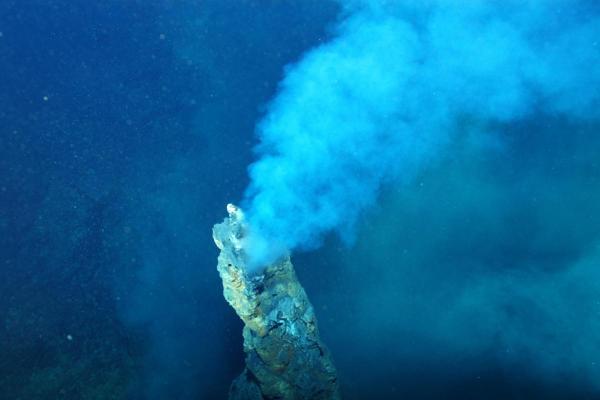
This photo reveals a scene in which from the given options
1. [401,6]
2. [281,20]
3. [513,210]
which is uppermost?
[281,20]

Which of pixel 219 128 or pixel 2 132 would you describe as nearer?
pixel 2 132

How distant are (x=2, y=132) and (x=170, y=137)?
2985 millimetres

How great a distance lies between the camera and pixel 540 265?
8.27m

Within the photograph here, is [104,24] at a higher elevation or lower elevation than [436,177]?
higher

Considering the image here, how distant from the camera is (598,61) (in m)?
7.50

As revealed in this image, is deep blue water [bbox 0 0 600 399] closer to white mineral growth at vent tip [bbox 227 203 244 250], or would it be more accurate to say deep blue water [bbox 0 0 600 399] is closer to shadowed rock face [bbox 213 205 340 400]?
shadowed rock face [bbox 213 205 340 400]

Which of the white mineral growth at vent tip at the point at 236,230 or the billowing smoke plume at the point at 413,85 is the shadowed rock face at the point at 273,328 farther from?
the billowing smoke plume at the point at 413,85

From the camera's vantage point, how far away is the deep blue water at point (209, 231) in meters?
7.54

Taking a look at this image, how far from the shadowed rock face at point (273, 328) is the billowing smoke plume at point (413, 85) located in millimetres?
2215

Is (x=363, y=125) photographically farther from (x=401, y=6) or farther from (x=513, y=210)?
(x=513, y=210)

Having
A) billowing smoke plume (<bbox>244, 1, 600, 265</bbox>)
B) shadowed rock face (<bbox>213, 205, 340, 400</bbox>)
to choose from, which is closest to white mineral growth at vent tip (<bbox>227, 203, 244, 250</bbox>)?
shadowed rock face (<bbox>213, 205, 340, 400</bbox>)

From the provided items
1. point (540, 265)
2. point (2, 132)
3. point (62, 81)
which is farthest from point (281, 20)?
point (540, 265)

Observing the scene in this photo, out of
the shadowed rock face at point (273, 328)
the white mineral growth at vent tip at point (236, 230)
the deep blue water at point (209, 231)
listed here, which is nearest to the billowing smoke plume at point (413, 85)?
the deep blue water at point (209, 231)

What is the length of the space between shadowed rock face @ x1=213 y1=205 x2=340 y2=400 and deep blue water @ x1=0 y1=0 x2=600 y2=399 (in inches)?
115
